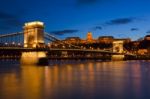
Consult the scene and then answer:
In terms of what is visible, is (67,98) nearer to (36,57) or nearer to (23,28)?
(36,57)

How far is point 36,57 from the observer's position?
1746 inches

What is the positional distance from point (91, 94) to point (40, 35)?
3175 cm

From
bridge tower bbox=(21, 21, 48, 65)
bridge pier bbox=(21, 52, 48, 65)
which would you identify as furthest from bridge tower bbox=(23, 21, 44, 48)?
bridge pier bbox=(21, 52, 48, 65)

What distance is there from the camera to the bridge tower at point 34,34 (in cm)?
4803

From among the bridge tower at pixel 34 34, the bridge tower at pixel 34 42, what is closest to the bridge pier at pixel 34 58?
the bridge tower at pixel 34 42

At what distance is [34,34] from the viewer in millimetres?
48375

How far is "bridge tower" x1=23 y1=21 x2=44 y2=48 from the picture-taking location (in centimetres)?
4803

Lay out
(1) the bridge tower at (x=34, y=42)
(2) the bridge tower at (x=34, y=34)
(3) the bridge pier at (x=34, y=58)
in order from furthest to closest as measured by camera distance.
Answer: (2) the bridge tower at (x=34, y=34) → (1) the bridge tower at (x=34, y=42) → (3) the bridge pier at (x=34, y=58)

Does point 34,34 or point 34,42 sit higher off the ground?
point 34,34

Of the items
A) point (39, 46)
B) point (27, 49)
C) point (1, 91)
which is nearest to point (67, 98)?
point (1, 91)

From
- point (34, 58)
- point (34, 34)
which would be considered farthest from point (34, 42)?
point (34, 58)

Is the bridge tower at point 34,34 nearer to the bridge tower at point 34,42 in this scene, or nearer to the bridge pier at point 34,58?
the bridge tower at point 34,42

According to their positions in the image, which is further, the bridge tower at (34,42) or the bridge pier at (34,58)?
the bridge tower at (34,42)

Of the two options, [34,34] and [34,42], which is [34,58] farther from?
[34,34]
